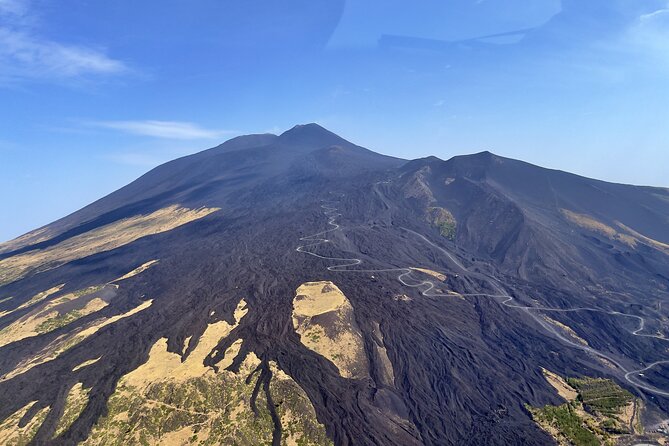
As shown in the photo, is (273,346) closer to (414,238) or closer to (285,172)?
(414,238)

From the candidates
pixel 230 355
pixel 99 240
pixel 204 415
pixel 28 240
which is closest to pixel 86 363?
pixel 230 355

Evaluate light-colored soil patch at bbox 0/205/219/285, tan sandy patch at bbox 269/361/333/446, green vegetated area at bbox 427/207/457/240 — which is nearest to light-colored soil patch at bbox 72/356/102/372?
tan sandy patch at bbox 269/361/333/446

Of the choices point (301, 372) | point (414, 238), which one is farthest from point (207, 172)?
point (301, 372)

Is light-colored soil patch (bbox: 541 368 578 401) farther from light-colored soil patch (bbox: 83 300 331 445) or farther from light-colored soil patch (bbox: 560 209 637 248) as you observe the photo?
light-colored soil patch (bbox: 560 209 637 248)

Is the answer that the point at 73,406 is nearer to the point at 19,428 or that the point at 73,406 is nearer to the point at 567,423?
the point at 19,428

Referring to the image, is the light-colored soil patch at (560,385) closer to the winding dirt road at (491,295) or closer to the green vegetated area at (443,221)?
the winding dirt road at (491,295)
